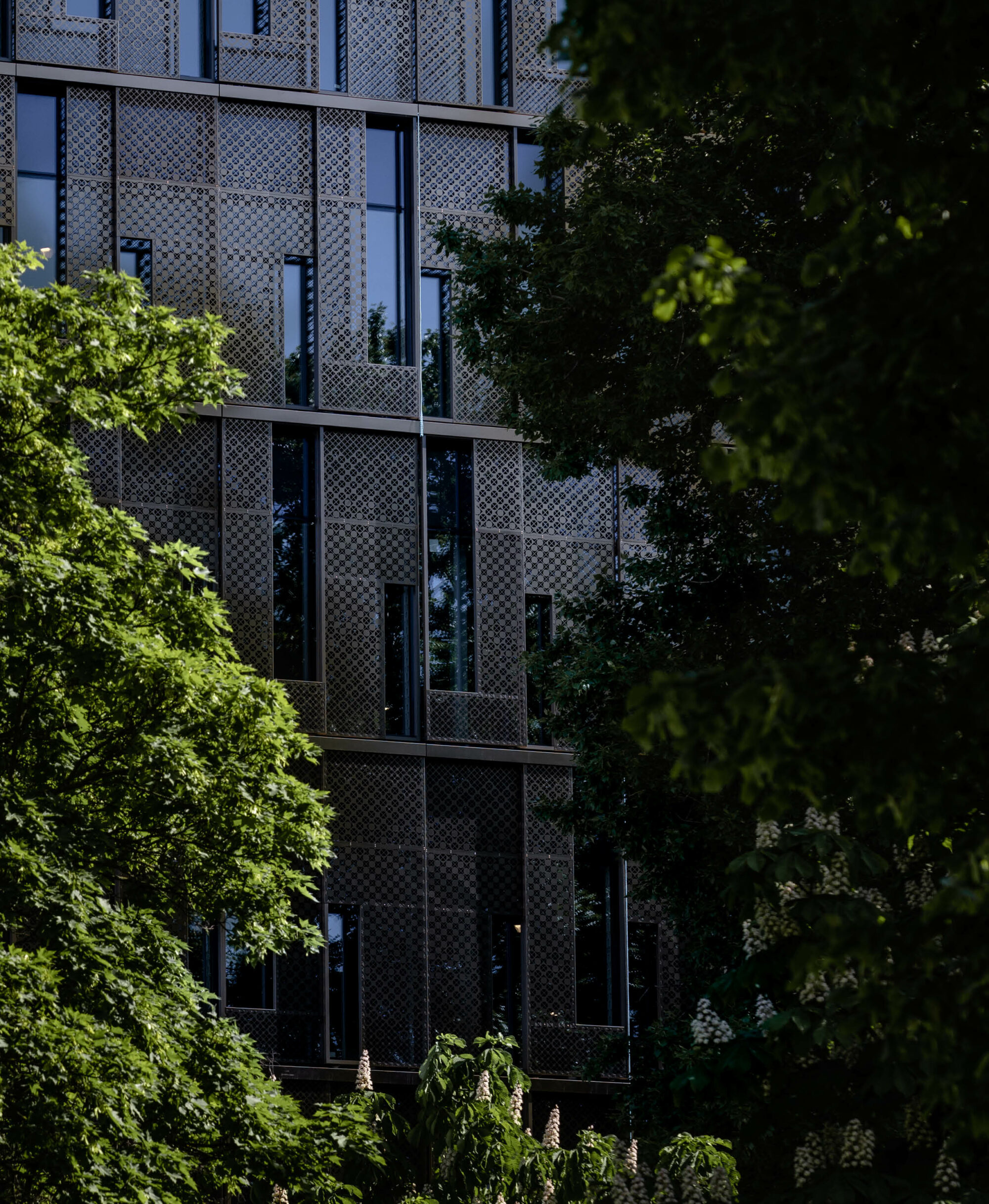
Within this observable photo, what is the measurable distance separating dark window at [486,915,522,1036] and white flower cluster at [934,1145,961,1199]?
13.6m

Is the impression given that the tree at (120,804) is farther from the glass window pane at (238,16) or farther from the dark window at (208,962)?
the glass window pane at (238,16)

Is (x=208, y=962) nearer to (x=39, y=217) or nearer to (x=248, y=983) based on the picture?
(x=248, y=983)

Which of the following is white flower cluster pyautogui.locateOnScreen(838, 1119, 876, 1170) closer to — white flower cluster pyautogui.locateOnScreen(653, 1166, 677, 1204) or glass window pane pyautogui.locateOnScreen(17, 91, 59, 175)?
white flower cluster pyautogui.locateOnScreen(653, 1166, 677, 1204)

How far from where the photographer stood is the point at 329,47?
22.8 meters

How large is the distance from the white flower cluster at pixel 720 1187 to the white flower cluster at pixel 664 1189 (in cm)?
24

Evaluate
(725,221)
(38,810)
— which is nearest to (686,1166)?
(38,810)

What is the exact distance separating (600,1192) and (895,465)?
773 centimetres

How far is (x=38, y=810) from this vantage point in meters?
12.1

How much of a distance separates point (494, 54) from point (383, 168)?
217 centimetres

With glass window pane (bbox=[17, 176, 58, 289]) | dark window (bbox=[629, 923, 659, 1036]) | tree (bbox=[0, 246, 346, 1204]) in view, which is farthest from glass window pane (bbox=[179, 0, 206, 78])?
dark window (bbox=[629, 923, 659, 1036])

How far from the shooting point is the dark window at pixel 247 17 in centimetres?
2233

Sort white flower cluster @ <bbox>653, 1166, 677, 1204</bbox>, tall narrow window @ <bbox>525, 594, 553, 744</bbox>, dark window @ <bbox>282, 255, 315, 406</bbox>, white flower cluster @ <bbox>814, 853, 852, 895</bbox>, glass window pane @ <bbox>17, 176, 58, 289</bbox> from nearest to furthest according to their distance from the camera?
white flower cluster @ <bbox>814, 853, 852, 895</bbox>, white flower cluster @ <bbox>653, 1166, 677, 1204</bbox>, glass window pane @ <bbox>17, 176, 58, 289</bbox>, tall narrow window @ <bbox>525, 594, 553, 744</bbox>, dark window @ <bbox>282, 255, 315, 406</bbox>

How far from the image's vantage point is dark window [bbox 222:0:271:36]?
73.3 ft

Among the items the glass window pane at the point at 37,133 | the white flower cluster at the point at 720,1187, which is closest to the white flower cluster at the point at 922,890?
the white flower cluster at the point at 720,1187
